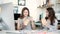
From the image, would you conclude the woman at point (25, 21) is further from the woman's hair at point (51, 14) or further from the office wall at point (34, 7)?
the woman's hair at point (51, 14)

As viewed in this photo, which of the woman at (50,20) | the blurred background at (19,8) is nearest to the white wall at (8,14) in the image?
the blurred background at (19,8)

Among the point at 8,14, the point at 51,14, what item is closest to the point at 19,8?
the point at 8,14

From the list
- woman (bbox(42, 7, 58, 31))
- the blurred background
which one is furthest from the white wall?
woman (bbox(42, 7, 58, 31))

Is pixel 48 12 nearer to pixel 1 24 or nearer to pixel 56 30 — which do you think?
pixel 56 30

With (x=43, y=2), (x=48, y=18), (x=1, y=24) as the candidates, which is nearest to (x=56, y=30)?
(x=48, y=18)

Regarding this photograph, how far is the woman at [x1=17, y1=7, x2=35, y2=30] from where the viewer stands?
88 cm

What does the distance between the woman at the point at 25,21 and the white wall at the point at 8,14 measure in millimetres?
50

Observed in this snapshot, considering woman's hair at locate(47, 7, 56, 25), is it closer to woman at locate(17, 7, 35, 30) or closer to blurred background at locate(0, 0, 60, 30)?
blurred background at locate(0, 0, 60, 30)

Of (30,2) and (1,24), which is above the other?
(30,2)

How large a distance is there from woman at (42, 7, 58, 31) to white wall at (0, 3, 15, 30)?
22 cm

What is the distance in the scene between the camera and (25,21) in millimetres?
892

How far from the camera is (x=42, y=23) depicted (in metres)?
0.90

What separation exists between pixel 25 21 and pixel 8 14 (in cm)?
12

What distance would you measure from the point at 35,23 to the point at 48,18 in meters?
0.10
